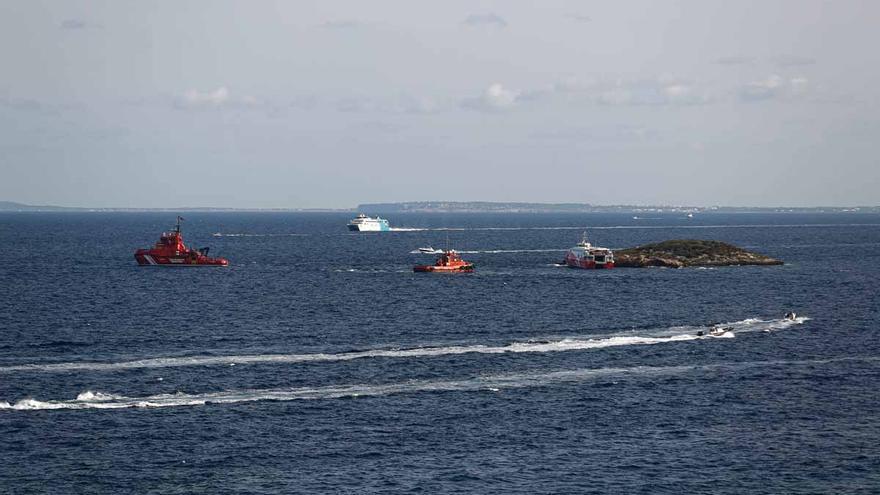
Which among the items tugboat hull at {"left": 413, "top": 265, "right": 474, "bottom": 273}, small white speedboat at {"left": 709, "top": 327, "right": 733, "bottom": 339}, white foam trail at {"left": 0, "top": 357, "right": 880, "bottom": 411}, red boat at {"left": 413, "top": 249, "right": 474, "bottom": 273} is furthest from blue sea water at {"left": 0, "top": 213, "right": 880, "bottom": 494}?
red boat at {"left": 413, "top": 249, "right": 474, "bottom": 273}

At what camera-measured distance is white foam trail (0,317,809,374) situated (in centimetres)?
9050

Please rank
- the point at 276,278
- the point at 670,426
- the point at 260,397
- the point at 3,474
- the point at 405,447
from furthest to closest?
the point at 276,278 → the point at 260,397 → the point at 670,426 → the point at 405,447 → the point at 3,474

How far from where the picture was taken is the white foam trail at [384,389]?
76.1m

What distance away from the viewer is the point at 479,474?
6169 cm

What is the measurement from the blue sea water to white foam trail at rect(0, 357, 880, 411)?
0.29m

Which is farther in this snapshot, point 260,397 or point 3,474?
point 260,397

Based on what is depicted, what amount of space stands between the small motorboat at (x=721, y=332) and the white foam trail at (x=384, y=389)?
1535cm

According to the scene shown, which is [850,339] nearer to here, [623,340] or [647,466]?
[623,340]

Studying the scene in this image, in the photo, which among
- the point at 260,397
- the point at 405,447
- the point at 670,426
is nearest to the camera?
the point at 405,447

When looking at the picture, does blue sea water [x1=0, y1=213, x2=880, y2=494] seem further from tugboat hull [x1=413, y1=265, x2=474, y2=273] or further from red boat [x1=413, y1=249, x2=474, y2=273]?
red boat [x1=413, y1=249, x2=474, y2=273]

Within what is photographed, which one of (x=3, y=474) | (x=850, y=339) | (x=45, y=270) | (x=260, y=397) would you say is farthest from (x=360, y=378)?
(x=45, y=270)

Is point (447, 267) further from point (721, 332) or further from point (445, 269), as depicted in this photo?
point (721, 332)

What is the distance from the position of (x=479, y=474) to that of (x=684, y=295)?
3867 inches

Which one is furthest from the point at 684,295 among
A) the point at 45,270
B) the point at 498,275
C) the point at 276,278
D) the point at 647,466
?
the point at 45,270
